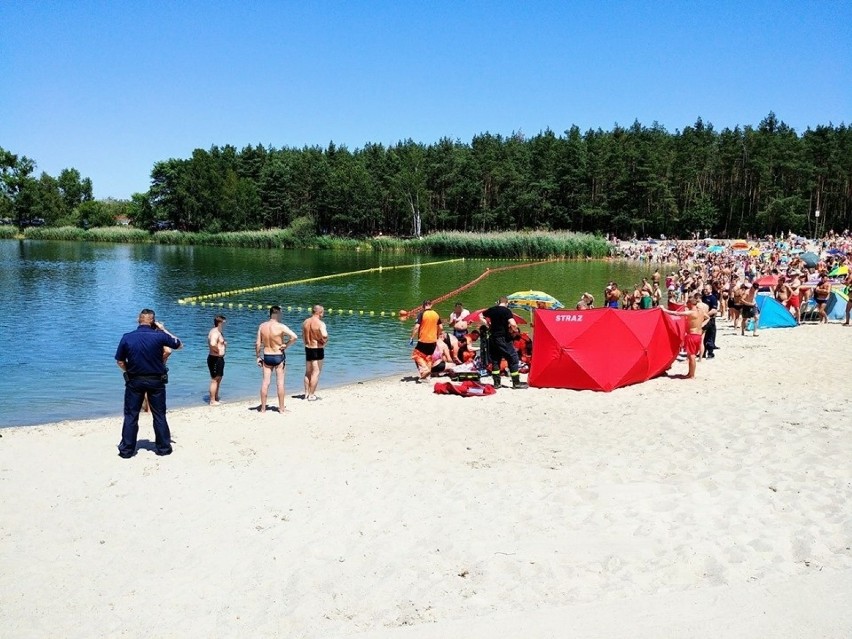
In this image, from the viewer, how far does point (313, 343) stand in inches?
478

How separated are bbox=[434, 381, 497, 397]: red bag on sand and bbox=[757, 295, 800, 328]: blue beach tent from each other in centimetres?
1296

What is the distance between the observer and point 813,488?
7.06 m

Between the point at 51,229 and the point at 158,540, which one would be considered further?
the point at 51,229

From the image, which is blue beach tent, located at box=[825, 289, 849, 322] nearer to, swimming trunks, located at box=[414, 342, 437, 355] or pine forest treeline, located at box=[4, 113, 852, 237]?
swimming trunks, located at box=[414, 342, 437, 355]

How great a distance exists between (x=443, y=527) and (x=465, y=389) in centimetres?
598

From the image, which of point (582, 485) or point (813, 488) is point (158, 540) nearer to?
point (582, 485)

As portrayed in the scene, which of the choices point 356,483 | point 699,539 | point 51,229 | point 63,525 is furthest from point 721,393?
point 51,229

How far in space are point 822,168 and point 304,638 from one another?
8847cm

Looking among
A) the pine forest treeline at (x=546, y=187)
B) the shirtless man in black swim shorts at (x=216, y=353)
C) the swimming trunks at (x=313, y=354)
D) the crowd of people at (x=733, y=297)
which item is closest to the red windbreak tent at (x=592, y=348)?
the crowd of people at (x=733, y=297)

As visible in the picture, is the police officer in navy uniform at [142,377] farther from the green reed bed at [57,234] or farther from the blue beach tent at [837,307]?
the green reed bed at [57,234]

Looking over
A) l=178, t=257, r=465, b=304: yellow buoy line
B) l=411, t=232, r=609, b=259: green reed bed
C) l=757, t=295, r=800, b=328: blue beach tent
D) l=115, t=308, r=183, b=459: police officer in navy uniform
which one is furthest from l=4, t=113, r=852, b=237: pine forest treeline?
l=115, t=308, r=183, b=459: police officer in navy uniform

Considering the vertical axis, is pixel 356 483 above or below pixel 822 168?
below

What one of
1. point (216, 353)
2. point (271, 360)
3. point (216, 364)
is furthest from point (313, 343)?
point (216, 364)

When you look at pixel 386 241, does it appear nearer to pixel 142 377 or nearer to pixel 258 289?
pixel 258 289
